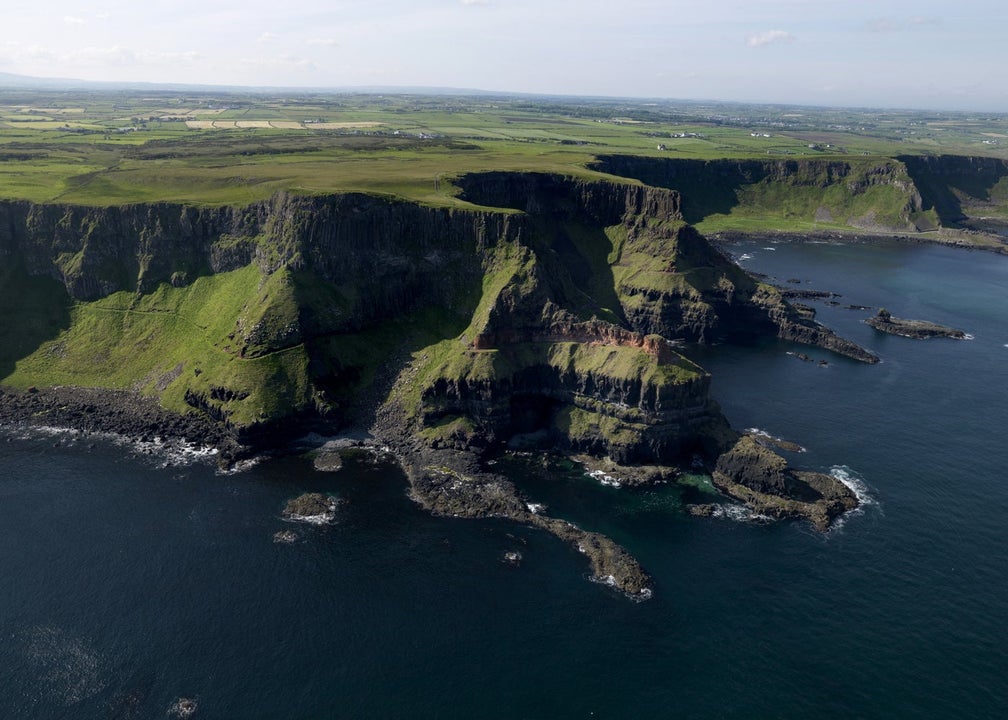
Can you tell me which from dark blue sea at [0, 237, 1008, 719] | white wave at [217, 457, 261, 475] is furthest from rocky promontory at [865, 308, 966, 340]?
white wave at [217, 457, 261, 475]

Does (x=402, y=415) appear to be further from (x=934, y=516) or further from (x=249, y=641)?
(x=934, y=516)

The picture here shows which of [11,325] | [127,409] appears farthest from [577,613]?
[11,325]

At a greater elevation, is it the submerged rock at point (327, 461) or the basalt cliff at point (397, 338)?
the basalt cliff at point (397, 338)

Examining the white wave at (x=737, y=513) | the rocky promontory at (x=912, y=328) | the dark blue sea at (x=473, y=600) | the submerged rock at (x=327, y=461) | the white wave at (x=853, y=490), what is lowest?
the dark blue sea at (x=473, y=600)

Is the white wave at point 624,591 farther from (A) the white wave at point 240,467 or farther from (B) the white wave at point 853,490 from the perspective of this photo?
(A) the white wave at point 240,467

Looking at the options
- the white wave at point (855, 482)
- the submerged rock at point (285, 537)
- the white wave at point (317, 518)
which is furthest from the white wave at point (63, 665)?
the white wave at point (855, 482)

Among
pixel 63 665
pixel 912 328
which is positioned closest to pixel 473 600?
pixel 63 665

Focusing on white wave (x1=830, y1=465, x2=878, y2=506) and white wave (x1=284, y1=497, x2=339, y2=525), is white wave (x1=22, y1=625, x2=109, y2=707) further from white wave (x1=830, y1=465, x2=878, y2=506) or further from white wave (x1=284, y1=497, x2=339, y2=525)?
white wave (x1=830, y1=465, x2=878, y2=506)
